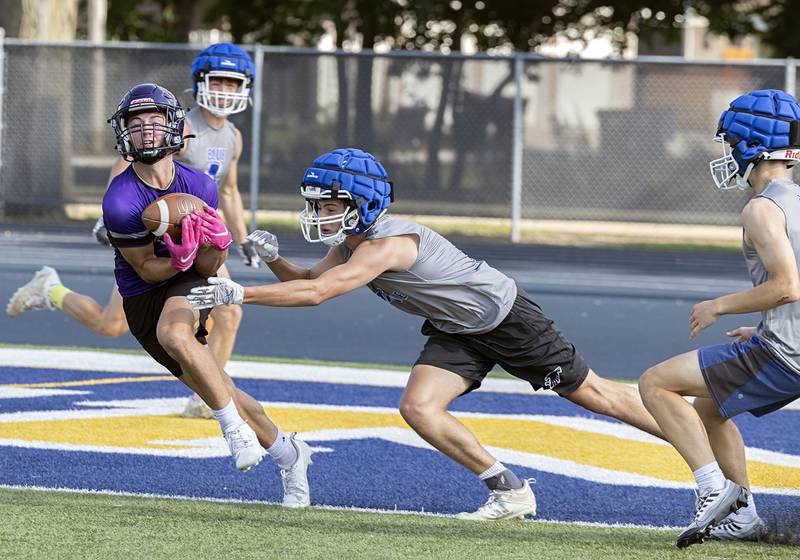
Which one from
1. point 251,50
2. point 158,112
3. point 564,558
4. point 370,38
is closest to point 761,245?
point 564,558

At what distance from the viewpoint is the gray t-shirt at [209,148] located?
26.0 feet

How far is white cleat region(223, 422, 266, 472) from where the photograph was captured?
5.47 metres

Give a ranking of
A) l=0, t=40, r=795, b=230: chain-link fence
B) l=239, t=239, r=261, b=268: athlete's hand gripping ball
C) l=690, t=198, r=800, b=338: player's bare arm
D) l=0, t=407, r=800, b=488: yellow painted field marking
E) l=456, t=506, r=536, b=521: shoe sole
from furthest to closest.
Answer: l=0, t=40, r=795, b=230: chain-link fence → l=239, t=239, r=261, b=268: athlete's hand gripping ball → l=0, t=407, r=800, b=488: yellow painted field marking → l=456, t=506, r=536, b=521: shoe sole → l=690, t=198, r=800, b=338: player's bare arm

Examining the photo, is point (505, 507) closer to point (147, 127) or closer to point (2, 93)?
point (147, 127)

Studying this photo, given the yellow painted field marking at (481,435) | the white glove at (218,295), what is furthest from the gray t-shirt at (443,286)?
the yellow painted field marking at (481,435)

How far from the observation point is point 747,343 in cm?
509

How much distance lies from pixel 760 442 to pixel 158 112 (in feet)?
12.6

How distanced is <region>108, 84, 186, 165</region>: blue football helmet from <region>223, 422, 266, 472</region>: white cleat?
1.22m

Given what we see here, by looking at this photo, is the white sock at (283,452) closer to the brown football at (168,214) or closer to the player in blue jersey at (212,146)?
the brown football at (168,214)

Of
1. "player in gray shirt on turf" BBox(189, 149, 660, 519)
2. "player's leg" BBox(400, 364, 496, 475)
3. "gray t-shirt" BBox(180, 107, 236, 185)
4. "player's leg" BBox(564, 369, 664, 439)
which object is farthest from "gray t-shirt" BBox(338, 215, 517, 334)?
"gray t-shirt" BBox(180, 107, 236, 185)

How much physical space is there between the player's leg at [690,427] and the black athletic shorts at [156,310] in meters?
1.96

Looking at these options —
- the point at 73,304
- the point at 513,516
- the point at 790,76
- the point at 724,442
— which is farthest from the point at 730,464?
the point at 790,76

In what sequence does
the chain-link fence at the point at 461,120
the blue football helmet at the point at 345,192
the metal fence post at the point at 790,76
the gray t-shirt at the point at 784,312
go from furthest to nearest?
the chain-link fence at the point at 461,120 < the metal fence post at the point at 790,76 < the blue football helmet at the point at 345,192 < the gray t-shirt at the point at 784,312

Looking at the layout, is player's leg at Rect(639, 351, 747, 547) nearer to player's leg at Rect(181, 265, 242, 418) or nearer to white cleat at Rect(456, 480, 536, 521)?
white cleat at Rect(456, 480, 536, 521)
